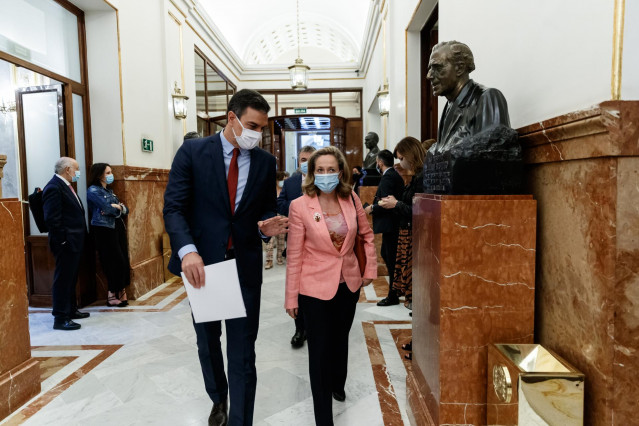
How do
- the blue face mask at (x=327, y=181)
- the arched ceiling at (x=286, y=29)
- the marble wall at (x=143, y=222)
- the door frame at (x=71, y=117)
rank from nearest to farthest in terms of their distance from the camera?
the blue face mask at (x=327, y=181), the door frame at (x=71, y=117), the marble wall at (x=143, y=222), the arched ceiling at (x=286, y=29)

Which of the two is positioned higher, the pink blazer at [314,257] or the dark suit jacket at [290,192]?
the dark suit jacket at [290,192]

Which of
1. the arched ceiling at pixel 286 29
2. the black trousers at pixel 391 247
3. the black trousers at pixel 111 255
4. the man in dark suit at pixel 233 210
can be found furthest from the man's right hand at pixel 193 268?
the arched ceiling at pixel 286 29

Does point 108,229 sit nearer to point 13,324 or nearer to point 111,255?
point 111,255

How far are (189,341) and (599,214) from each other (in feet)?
10.6

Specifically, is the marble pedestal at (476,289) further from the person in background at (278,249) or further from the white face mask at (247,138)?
the person in background at (278,249)

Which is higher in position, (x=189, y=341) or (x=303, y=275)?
(x=303, y=275)

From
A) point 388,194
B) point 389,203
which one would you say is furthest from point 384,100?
point 389,203

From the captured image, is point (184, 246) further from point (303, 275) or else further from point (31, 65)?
point (31, 65)

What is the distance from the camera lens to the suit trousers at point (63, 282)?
13.0 ft

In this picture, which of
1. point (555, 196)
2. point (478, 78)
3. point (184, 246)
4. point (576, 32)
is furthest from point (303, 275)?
point (478, 78)

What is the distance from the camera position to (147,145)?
18.9 feet

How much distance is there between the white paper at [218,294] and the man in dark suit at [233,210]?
18 centimetres

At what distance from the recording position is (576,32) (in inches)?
64.0

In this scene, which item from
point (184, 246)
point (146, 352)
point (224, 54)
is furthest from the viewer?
point (224, 54)
